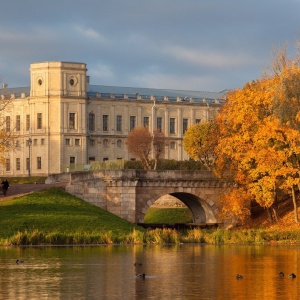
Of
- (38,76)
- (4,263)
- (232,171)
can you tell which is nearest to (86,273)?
(4,263)

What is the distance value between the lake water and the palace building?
84.4m

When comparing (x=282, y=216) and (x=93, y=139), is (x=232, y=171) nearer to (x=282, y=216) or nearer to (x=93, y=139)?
(x=282, y=216)

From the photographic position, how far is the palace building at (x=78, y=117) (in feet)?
487

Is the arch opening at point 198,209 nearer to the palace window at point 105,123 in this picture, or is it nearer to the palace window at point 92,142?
the palace window at point 92,142

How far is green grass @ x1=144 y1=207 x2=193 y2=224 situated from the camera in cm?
10744

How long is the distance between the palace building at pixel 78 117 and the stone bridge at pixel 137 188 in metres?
55.5

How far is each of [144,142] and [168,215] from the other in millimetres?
30320

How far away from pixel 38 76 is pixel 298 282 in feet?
350

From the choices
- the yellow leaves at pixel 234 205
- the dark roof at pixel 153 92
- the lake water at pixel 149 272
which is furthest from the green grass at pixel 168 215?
the dark roof at pixel 153 92

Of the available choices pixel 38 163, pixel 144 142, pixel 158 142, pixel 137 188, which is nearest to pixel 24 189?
pixel 137 188

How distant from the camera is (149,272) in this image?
4881 centimetres

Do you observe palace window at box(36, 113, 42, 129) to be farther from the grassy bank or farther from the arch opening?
the grassy bank

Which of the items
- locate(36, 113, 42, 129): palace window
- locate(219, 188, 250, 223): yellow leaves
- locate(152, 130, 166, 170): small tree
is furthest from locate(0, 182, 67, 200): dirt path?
locate(36, 113, 42, 129): palace window

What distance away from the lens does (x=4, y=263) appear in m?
52.7
